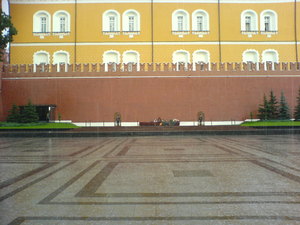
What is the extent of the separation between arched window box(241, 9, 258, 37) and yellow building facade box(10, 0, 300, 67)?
0.08 m

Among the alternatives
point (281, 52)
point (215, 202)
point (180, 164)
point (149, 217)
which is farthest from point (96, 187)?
point (281, 52)

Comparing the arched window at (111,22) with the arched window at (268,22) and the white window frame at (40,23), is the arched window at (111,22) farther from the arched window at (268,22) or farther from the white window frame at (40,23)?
the arched window at (268,22)

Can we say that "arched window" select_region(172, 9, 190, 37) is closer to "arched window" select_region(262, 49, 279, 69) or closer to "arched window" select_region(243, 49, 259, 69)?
"arched window" select_region(243, 49, 259, 69)

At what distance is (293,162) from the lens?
543cm

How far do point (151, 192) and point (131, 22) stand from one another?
21.1 m

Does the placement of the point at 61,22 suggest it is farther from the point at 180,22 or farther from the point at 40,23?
the point at 180,22

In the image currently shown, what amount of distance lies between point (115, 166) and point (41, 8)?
21.3m

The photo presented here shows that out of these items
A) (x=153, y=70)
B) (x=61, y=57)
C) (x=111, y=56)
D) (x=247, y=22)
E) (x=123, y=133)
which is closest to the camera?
(x=123, y=133)

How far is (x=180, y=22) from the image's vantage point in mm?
23000

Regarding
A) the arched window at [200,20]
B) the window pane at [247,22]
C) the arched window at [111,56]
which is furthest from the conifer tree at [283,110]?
the arched window at [111,56]

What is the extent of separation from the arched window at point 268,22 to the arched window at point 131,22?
32.2 ft

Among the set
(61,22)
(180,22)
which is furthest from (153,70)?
(61,22)

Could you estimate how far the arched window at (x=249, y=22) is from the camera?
22714mm

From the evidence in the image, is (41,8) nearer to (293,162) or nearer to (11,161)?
(11,161)
